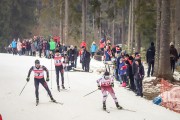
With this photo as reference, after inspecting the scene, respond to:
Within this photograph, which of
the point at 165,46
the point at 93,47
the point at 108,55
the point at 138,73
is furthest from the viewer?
the point at 93,47

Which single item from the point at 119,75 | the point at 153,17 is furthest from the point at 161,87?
the point at 153,17

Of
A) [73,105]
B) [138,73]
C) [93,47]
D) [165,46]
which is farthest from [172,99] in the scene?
[93,47]

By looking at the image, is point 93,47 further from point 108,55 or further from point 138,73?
point 138,73

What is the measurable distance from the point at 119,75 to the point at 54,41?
13.5 meters

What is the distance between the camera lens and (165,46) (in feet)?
67.8

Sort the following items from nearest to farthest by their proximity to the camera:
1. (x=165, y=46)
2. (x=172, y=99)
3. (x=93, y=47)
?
(x=172, y=99) → (x=165, y=46) → (x=93, y=47)

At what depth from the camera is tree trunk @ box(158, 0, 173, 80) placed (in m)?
20.4

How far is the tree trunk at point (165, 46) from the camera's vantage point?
67.0 feet

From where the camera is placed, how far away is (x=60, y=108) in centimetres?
1499

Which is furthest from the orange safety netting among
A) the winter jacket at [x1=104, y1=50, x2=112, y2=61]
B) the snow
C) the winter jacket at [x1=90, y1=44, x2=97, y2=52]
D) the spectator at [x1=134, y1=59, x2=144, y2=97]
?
the winter jacket at [x1=90, y1=44, x2=97, y2=52]

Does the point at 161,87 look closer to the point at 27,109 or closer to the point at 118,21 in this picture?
the point at 27,109

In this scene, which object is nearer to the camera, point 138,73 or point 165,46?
point 138,73

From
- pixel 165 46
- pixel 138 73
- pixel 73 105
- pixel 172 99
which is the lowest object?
pixel 73 105

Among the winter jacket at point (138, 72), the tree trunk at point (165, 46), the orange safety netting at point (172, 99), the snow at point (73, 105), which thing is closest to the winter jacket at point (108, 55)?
the snow at point (73, 105)
